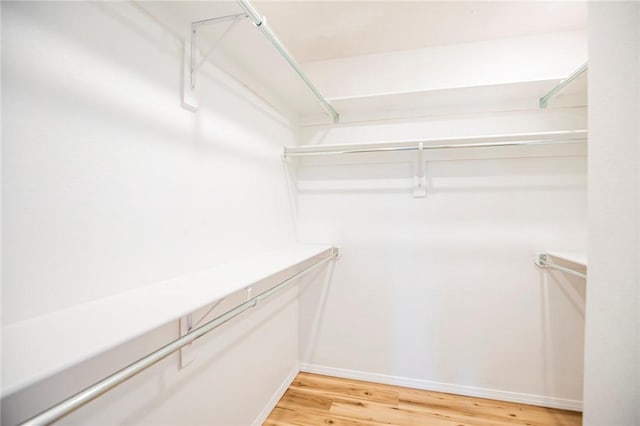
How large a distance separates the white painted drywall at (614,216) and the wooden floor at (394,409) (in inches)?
47.5

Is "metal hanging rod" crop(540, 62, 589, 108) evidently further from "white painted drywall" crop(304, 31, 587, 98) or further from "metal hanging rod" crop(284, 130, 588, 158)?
"metal hanging rod" crop(284, 130, 588, 158)

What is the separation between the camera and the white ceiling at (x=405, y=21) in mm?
1636

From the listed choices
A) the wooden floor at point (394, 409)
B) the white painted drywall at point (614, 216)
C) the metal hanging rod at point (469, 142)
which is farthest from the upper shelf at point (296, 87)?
the wooden floor at point (394, 409)

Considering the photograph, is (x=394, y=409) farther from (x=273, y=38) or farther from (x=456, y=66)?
(x=456, y=66)

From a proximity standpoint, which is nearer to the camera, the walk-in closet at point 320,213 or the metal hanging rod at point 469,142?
the walk-in closet at point 320,213

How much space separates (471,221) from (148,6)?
6.84 ft

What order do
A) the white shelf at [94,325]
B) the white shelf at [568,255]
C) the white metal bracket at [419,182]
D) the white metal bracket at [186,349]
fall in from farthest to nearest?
the white metal bracket at [419,182] → the white shelf at [568,255] → the white metal bracket at [186,349] → the white shelf at [94,325]

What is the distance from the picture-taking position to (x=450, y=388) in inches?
80.8

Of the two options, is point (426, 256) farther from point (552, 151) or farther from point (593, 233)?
A: point (593, 233)

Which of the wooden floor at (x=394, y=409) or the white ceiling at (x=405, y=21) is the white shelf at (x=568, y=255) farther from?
the white ceiling at (x=405, y=21)

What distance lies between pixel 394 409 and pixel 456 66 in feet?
7.70

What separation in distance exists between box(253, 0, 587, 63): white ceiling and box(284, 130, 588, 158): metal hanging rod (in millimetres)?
713

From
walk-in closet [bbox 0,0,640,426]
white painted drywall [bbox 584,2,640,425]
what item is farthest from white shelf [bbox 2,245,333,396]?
white painted drywall [bbox 584,2,640,425]

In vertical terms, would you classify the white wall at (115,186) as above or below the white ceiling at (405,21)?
below
